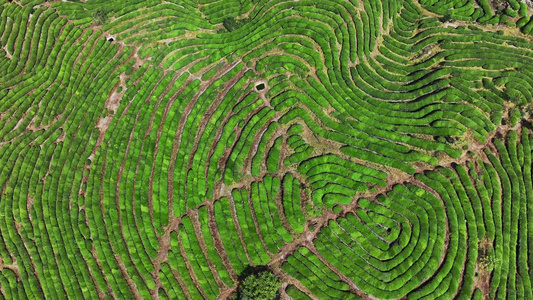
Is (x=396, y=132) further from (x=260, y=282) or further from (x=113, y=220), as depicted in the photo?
(x=113, y=220)

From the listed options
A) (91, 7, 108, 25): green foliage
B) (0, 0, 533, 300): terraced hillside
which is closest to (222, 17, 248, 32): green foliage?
(0, 0, 533, 300): terraced hillside

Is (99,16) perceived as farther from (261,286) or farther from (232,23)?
(261,286)

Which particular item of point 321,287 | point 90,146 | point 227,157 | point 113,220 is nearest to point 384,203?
point 321,287

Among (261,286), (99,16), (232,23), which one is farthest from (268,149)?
(99,16)

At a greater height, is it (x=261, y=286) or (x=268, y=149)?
(x=268, y=149)

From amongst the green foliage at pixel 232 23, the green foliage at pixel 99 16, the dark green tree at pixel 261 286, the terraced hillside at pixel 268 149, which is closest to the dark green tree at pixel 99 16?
the green foliage at pixel 99 16

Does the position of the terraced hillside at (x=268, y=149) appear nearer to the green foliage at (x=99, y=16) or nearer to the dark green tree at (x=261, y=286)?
the green foliage at (x=99, y=16)

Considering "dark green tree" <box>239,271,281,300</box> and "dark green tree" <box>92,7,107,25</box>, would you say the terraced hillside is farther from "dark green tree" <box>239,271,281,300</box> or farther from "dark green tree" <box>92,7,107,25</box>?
"dark green tree" <box>239,271,281,300</box>
